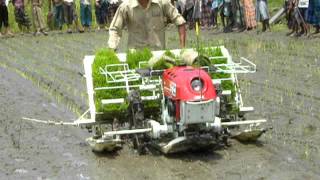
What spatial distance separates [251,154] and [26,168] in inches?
87.0

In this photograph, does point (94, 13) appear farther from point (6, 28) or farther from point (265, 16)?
point (265, 16)

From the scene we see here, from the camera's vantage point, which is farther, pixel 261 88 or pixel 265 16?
pixel 265 16

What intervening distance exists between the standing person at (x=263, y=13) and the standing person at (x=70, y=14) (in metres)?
6.43

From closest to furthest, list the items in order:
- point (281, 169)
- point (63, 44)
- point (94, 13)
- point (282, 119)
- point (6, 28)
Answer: point (281, 169), point (282, 119), point (63, 44), point (6, 28), point (94, 13)

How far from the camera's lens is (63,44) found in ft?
63.3

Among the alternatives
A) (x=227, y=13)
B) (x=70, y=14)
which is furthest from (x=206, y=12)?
(x=70, y=14)

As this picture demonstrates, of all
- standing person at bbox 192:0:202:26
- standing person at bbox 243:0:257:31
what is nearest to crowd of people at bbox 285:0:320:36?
standing person at bbox 243:0:257:31

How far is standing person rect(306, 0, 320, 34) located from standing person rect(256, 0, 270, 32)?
2503 mm

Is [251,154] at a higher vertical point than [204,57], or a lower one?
lower

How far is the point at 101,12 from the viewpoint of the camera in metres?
24.4

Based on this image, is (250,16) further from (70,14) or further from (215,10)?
(70,14)

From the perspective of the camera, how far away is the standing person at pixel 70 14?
76.9 ft

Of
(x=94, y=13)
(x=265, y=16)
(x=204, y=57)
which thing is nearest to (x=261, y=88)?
(x=204, y=57)

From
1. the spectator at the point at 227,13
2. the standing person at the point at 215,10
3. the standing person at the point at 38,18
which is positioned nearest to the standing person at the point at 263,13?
the spectator at the point at 227,13
